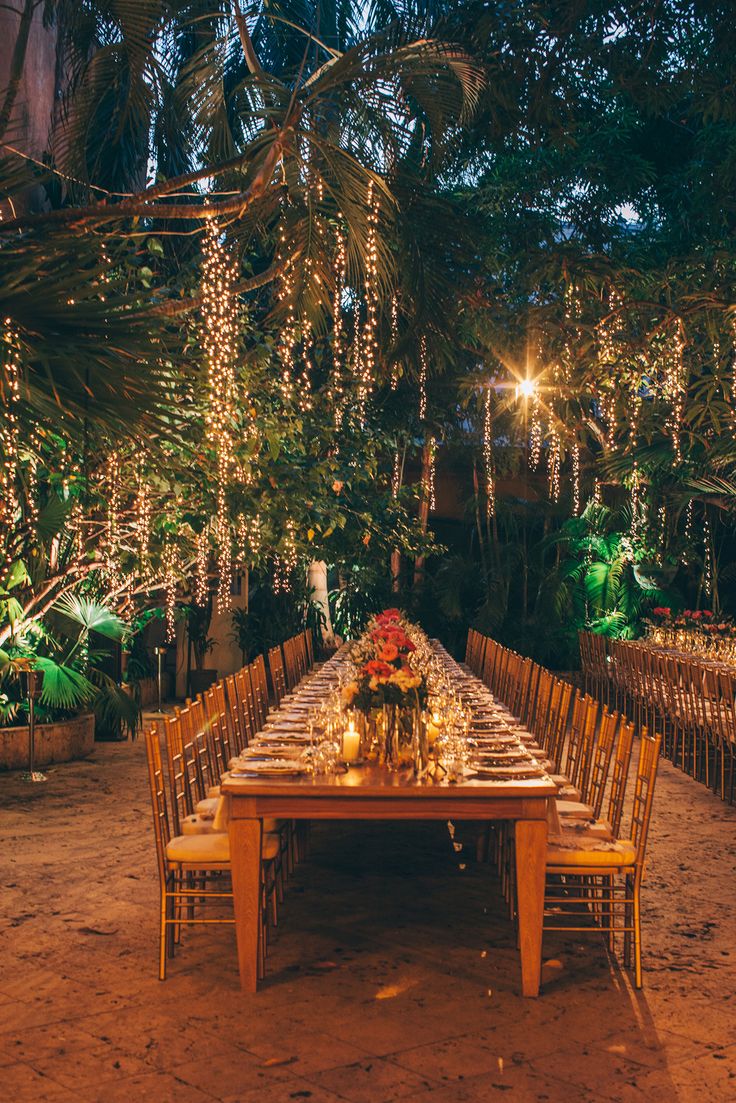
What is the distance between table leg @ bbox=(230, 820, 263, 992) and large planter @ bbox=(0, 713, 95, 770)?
4986 mm

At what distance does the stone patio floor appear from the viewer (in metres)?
3.13

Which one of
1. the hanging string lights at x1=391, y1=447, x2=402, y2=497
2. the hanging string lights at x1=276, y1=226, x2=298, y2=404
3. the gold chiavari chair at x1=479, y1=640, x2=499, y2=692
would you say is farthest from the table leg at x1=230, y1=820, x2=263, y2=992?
the hanging string lights at x1=391, y1=447, x2=402, y2=497

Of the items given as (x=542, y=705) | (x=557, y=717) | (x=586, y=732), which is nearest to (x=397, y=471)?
(x=542, y=705)

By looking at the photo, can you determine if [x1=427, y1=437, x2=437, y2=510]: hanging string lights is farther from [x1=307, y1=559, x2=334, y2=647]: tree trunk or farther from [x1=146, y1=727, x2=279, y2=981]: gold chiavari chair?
[x1=146, y1=727, x2=279, y2=981]: gold chiavari chair

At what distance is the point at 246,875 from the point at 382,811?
533 millimetres

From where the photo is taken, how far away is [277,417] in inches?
300

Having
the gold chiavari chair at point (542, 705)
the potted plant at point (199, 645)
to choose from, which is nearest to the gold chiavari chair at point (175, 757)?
the gold chiavari chair at point (542, 705)

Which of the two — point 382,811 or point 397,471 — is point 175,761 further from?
point 397,471

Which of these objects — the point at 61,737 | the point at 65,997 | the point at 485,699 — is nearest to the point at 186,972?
the point at 65,997

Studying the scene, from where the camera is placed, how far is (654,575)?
1330 cm

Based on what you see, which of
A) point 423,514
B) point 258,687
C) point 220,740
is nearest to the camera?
point 220,740

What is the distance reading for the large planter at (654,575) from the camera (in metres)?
13.1

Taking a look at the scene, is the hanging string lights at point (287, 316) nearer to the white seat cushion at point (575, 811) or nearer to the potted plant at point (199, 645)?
the white seat cushion at point (575, 811)

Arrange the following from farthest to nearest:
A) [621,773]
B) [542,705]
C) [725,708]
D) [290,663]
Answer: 1. [290,663]
2. [725,708]
3. [542,705]
4. [621,773]
